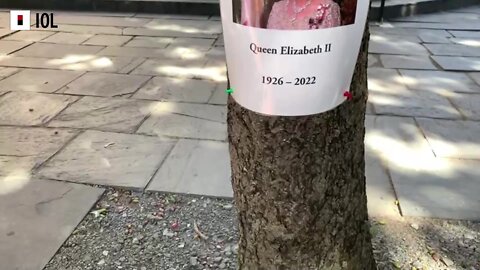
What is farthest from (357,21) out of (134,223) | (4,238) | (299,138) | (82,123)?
(82,123)

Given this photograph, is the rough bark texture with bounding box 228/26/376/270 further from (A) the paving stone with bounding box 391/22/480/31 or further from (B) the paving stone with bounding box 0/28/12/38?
Answer: (A) the paving stone with bounding box 391/22/480/31

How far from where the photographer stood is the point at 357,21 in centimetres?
143

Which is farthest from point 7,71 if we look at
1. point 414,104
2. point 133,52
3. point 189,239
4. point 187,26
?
point 414,104

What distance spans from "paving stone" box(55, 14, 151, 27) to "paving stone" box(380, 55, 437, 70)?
3.44m

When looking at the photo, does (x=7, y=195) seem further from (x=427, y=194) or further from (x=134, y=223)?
(x=427, y=194)

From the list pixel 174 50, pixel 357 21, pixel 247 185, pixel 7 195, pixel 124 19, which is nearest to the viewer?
pixel 357 21

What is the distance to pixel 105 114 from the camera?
4.28 m

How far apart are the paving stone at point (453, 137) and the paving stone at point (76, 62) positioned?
10.1ft

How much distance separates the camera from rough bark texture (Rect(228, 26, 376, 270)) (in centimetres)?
164

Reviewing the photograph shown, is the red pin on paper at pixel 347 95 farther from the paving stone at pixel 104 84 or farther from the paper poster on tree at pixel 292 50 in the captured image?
the paving stone at pixel 104 84

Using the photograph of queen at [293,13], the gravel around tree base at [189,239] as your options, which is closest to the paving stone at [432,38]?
the gravel around tree base at [189,239]

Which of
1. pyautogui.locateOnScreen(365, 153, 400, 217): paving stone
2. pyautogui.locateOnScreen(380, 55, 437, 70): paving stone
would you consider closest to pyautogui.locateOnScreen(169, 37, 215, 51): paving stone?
pyautogui.locateOnScreen(380, 55, 437, 70): paving stone

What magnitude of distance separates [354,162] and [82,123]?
2784 millimetres

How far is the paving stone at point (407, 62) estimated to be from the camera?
Answer: 18.7ft
